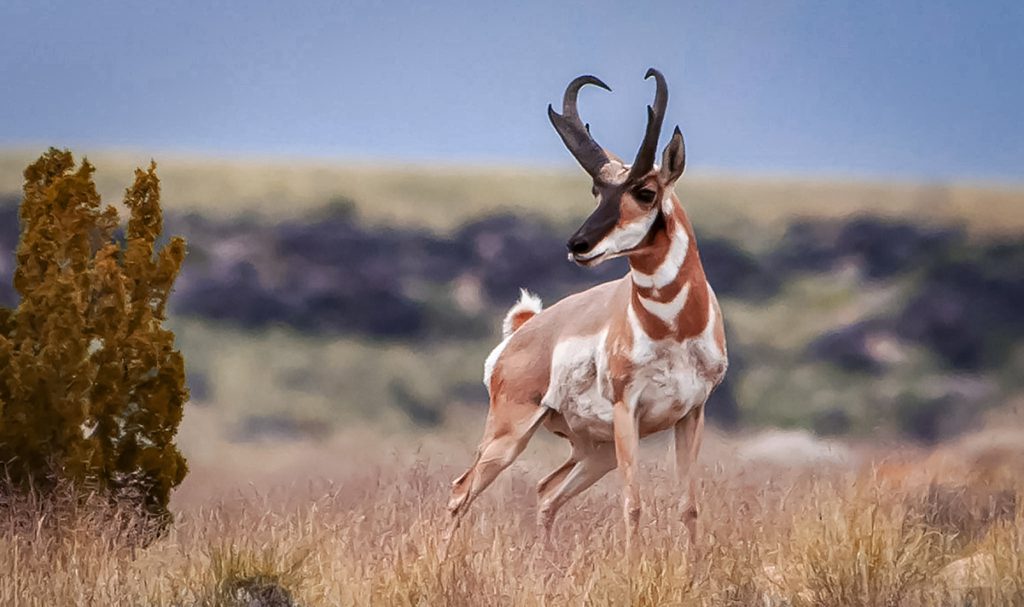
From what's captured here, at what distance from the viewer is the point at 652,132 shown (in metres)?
7.66

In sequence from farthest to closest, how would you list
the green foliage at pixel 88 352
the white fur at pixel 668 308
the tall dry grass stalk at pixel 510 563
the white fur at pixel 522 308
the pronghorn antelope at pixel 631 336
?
the white fur at pixel 522 308, the green foliage at pixel 88 352, the white fur at pixel 668 308, the pronghorn antelope at pixel 631 336, the tall dry grass stalk at pixel 510 563

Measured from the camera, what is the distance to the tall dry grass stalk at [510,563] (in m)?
7.24

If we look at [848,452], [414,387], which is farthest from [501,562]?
[414,387]

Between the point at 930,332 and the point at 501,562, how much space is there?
21089 mm

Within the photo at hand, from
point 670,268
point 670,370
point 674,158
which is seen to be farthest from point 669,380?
point 674,158

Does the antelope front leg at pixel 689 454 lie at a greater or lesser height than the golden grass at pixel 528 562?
greater

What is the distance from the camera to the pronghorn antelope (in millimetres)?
7762

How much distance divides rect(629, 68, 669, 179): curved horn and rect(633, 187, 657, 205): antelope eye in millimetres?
86

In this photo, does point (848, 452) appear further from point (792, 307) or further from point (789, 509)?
point (792, 307)

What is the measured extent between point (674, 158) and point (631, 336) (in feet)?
3.41

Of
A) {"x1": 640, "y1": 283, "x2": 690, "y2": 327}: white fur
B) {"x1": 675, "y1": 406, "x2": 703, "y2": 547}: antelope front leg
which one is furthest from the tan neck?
{"x1": 675, "y1": 406, "x2": 703, "y2": 547}: antelope front leg

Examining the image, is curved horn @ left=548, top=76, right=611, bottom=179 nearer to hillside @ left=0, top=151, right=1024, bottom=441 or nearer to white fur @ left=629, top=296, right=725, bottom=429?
white fur @ left=629, top=296, right=725, bottom=429

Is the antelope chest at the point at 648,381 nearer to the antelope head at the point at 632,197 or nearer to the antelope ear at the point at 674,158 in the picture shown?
the antelope head at the point at 632,197

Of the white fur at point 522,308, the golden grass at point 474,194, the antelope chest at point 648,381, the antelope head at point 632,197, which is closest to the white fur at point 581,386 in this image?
the antelope chest at point 648,381
